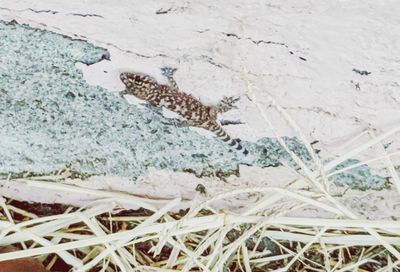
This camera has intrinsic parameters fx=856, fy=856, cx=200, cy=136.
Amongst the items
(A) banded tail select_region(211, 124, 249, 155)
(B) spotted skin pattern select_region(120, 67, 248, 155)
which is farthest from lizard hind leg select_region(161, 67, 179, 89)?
(A) banded tail select_region(211, 124, 249, 155)

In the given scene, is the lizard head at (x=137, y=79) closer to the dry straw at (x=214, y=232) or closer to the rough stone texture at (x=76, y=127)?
the rough stone texture at (x=76, y=127)

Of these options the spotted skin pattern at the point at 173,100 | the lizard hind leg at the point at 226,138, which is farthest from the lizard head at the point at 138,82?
the lizard hind leg at the point at 226,138

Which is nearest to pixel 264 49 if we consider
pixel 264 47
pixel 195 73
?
pixel 264 47

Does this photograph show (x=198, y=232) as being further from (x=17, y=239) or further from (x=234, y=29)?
(x=234, y=29)

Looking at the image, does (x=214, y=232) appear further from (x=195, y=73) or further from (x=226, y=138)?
(x=195, y=73)

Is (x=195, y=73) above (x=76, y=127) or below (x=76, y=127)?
above

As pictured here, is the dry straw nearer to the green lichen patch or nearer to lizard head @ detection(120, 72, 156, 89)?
the green lichen patch

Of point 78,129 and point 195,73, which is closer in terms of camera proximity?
point 195,73
